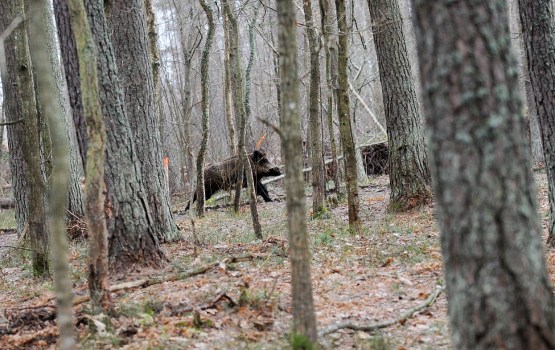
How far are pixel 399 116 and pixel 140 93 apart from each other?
5038 millimetres

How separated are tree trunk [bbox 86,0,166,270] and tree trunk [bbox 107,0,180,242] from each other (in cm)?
270

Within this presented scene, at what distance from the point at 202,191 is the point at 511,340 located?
12.8 m

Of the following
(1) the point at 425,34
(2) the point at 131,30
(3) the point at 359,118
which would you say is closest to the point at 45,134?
(2) the point at 131,30

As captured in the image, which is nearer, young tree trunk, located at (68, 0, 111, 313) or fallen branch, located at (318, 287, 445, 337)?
fallen branch, located at (318, 287, 445, 337)

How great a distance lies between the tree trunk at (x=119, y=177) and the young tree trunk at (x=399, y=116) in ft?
19.2

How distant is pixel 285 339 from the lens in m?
4.99

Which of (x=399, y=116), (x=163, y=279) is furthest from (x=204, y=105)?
(x=163, y=279)

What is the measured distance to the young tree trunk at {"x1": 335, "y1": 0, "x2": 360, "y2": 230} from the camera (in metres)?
9.67

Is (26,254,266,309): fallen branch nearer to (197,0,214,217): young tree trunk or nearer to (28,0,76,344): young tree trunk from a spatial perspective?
(28,0,76,344): young tree trunk

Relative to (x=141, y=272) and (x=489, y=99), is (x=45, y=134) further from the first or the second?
(x=489, y=99)

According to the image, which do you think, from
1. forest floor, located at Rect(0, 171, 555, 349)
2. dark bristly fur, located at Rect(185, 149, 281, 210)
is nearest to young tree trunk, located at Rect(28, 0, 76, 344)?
forest floor, located at Rect(0, 171, 555, 349)

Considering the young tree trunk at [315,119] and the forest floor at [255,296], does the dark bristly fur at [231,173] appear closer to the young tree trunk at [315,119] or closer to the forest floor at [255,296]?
the young tree trunk at [315,119]

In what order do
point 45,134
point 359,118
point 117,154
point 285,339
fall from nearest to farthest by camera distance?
point 285,339 → point 117,154 → point 45,134 → point 359,118

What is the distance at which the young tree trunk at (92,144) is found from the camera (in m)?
5.20
